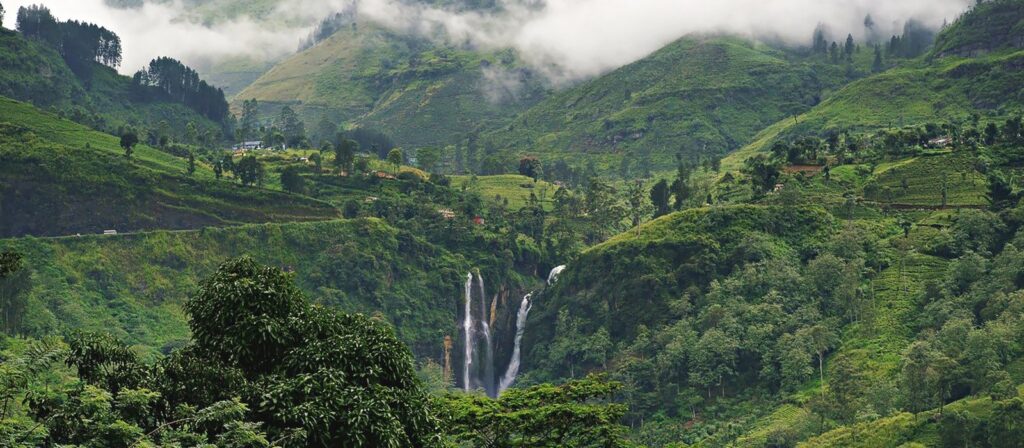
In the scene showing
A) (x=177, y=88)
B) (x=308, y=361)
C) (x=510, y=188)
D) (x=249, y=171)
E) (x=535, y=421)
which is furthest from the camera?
(x=177, y=88)

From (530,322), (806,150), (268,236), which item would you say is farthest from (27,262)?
(806,150)

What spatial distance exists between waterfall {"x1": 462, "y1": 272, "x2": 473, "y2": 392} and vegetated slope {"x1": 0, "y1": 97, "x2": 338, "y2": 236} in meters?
15.7

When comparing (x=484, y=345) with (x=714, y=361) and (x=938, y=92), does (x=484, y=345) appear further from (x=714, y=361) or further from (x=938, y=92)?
(x=938, y=92)

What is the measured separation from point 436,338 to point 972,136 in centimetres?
5356

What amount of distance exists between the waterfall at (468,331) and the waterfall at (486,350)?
4.01ft

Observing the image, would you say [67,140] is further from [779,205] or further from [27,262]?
[779,205]

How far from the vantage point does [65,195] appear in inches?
4085

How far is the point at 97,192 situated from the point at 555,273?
150ft

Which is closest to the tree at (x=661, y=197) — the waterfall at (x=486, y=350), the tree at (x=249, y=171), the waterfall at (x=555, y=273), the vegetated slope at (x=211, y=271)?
the waterfall at (x=555, y=273)

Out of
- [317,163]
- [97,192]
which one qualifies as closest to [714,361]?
[97,192]

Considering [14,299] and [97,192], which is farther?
[97,192]

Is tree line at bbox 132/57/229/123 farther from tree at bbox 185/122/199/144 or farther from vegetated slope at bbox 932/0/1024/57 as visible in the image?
vegetated slope at bbox 932/0/1024/57

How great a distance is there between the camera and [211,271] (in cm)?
10250

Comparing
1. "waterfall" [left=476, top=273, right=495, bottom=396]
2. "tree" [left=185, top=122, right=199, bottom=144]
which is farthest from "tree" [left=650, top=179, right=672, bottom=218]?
"tree" [left=185, top=122, right=199, bottom=144]
